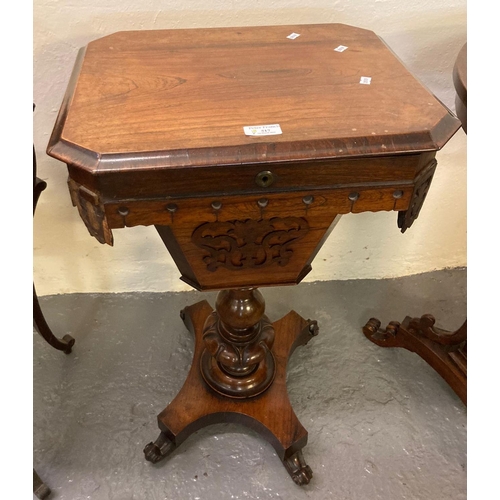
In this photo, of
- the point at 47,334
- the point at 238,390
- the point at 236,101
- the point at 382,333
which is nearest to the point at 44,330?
the point at 47,334

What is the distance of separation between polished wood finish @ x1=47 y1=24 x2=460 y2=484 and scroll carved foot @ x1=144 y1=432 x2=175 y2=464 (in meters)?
0.53

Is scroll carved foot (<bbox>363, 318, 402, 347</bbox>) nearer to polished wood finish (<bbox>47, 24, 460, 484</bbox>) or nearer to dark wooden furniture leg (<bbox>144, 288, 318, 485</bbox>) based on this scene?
dark wooden furniture leg (<bbox>144, 288, 318, 485</bbox>)

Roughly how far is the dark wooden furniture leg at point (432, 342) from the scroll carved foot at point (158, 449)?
2.44ft

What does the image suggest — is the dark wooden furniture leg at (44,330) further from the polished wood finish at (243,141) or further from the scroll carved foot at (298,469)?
the scroll carved foot at (298,469)

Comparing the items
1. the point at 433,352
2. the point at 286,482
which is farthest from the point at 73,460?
the point at 433,352

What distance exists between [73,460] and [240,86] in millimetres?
1077

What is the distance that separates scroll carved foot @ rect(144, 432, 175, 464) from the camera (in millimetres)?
1269

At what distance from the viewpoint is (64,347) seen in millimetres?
1532

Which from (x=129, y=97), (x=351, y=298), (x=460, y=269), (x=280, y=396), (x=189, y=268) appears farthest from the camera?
(x=460, y=269)

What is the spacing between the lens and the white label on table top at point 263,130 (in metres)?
0.77

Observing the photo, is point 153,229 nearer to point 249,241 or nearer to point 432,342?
point 249,241

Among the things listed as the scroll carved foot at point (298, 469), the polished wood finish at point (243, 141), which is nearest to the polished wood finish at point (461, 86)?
the polished wood finish at point (243, 141)

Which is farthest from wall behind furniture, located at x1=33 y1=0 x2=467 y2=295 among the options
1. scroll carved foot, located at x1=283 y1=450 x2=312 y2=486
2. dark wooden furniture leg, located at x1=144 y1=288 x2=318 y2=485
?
scroll carved foot, located at x1=283 y1=450 x2=312 y2=486

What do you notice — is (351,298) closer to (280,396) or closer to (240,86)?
(280,396)
